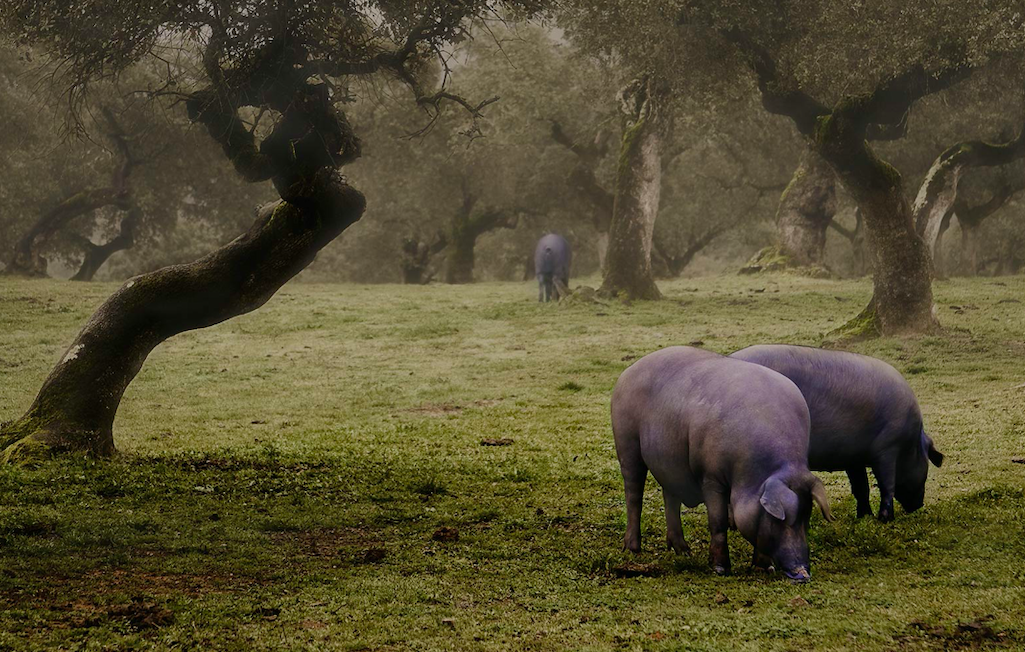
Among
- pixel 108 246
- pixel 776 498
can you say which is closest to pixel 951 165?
pixel 776 498

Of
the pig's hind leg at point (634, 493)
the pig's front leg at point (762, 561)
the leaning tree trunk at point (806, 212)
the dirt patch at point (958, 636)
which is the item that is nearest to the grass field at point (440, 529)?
the dirt patch at point (958, 636)

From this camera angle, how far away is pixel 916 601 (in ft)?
23.8

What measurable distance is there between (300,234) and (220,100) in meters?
2.17

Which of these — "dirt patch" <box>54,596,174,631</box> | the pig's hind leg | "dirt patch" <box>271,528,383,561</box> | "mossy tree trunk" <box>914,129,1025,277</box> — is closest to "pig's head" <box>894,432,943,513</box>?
the pig's hind leg

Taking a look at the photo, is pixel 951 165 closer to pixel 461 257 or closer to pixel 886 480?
pixel 886 480

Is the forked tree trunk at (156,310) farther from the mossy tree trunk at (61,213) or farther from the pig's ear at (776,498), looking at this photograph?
the mossy tree trunk at (61,213)

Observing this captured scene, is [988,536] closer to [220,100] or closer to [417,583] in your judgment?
[417,583]

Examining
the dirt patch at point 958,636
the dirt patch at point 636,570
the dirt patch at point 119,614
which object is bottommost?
the dirt patch at point 636,570

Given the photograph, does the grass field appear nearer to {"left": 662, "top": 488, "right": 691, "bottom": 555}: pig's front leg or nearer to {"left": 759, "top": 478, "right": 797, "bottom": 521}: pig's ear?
{"left": 662, "top": 488, "right": 691, "bottom": 555}: pig's front leg

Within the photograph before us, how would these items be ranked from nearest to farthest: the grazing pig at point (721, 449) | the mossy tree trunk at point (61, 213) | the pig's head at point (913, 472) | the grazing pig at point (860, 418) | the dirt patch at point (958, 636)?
the dirt patch at point (958, 636) < the grazing pig at point (721, 449) < the grazing pig at point (860, 418) < the pig's head at point (913, 472) < the mossy tree trunk at point (61, 213)

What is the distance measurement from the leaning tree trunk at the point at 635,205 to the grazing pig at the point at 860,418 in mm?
21698

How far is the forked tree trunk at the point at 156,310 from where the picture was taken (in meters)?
12.5

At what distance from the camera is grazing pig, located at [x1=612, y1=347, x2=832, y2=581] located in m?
7.64

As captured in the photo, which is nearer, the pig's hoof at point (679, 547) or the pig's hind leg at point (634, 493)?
the pig's hoof at point (679, 547)
